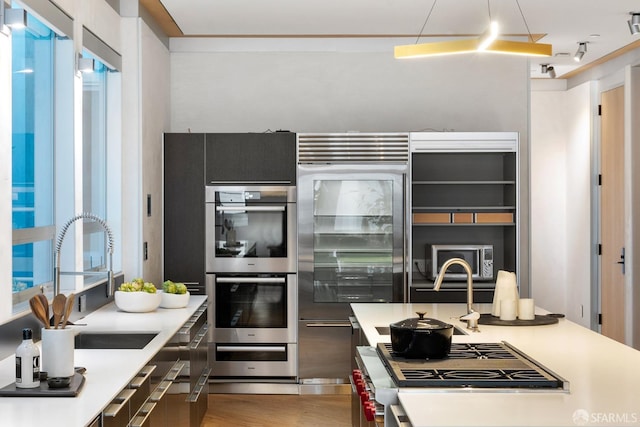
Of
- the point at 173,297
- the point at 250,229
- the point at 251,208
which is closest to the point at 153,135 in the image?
the point at 251,208

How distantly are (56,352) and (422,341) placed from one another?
1300 millimetres

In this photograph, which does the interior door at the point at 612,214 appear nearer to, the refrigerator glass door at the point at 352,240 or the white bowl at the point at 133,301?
the refrigerator glass door at the point at 352,240

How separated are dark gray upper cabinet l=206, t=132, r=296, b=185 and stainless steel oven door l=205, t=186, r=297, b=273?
79 millimetres

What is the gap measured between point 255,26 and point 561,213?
14.4 feet

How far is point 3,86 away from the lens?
3.30 metres

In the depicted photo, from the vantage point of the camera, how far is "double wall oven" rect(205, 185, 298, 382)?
621 centimetres

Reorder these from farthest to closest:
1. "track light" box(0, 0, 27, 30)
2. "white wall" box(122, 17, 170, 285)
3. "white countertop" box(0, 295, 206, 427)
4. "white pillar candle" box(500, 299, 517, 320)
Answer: "white wall" box(122, 17, 170, 285), "white pillar candle" box(500, 299, 517, 320), "track light" box(0, 0, 27, 30), "white countertop" box(0, 295, 206, 427)

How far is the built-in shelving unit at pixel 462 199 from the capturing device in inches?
243

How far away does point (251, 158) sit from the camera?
620cm

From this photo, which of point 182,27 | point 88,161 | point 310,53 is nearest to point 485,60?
point 310,53

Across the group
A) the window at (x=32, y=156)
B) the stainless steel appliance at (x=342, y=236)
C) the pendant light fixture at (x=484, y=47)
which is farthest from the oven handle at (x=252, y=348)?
the pendant light fixture at (x=484, y=47)

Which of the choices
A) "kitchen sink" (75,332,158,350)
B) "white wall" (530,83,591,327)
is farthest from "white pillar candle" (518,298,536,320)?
"white wall" (530,83,591,327)

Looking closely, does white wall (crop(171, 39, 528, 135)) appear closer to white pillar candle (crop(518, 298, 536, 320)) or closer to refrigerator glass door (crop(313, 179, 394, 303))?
refrigerator glass door (crop(313, 179, 394, 303))

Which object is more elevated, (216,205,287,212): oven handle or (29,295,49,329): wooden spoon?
(216,205,287,212): oven handle
